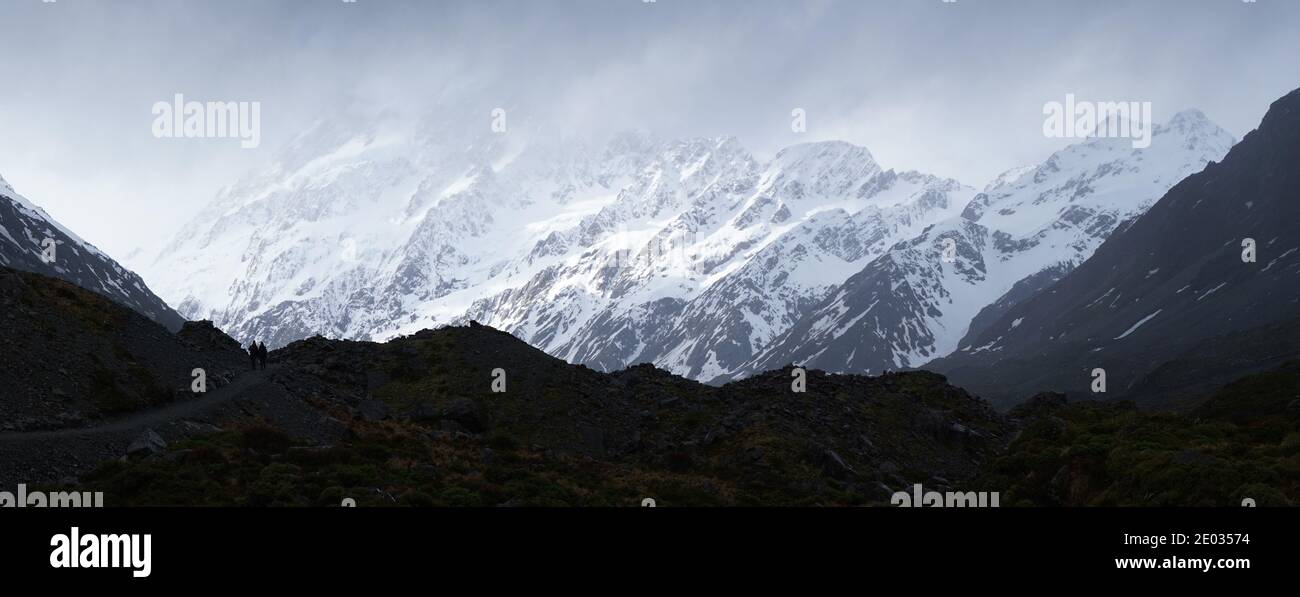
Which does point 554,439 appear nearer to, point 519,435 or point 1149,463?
point 519,435

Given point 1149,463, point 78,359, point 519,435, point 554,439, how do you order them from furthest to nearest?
1. point 554,439
2. point 519,435
3. point 78,359
4. point 1149,463

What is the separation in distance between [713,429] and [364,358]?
82.0 feet

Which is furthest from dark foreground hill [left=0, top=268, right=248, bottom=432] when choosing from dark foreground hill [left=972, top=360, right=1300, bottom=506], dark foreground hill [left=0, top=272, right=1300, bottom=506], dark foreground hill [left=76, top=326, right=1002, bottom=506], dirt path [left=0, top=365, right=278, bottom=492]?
Result: dark foreground hill [left=972, top=360, right=1300, bottom=506]

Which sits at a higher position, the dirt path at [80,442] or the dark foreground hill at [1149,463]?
the dirt path at [80,442]

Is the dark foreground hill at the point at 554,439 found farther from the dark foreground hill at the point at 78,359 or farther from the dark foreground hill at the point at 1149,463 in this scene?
the dark foreground hill at the point at 78,359

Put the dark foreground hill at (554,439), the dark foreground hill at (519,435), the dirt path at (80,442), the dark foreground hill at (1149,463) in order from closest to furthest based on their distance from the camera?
the dirt path at (80,442), the dark foreground hill at (554,439), the dark foreground hill at (519,435), the dark foreground hill at (1149,463)

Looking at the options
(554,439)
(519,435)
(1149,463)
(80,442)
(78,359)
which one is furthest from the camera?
(554,439)

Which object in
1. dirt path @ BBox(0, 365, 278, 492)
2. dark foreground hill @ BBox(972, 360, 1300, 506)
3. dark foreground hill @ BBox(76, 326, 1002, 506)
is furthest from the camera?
dark foreground hill @ BBox(972, 360, 1300, 506)

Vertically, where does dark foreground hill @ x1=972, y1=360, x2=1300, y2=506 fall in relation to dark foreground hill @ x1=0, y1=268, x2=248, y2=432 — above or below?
below

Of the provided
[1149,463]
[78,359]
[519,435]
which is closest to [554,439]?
[519,435]

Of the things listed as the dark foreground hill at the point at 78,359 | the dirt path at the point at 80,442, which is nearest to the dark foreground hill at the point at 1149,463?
the dirt path at the point at 80,442

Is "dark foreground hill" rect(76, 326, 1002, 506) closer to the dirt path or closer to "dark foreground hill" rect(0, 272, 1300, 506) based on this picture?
"dark foreground hill" rect(0, 272, 1300, 506)
